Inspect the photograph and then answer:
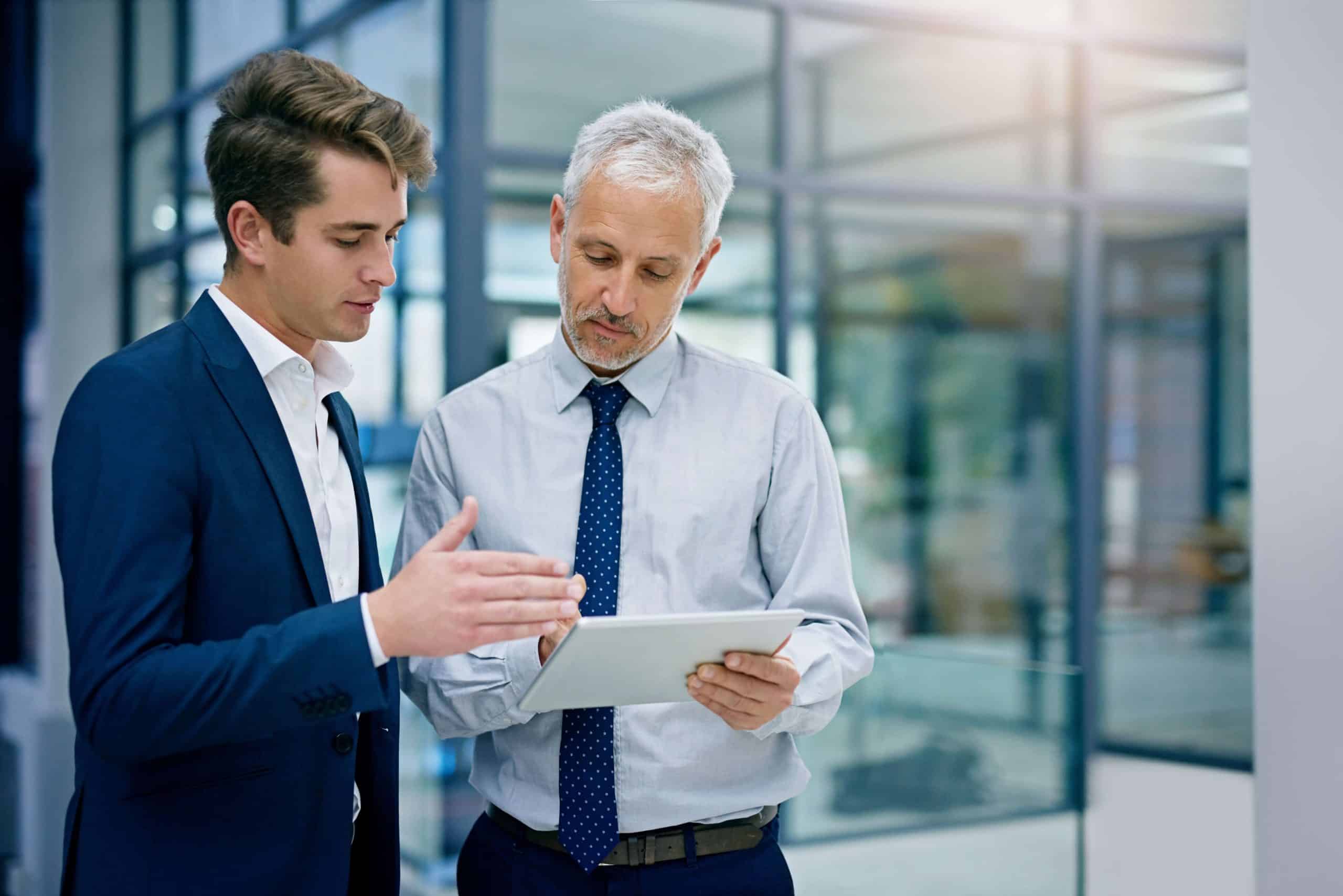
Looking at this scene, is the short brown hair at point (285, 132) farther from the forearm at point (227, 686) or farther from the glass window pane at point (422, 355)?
the glass window pane at point (422, 355)

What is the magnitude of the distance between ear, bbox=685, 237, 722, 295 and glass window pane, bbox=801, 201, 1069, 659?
407cm

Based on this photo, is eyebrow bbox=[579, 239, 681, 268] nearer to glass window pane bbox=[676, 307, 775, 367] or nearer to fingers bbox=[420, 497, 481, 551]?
fingers bbox=[420, 497, 481, 551]

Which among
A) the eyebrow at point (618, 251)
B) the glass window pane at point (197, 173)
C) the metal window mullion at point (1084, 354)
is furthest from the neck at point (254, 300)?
the metal window mullion at point (1084, 354)

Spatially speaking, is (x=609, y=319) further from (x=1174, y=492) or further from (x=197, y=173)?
(x=1174, y=492)

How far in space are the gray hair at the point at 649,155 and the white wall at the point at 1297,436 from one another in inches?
31.0

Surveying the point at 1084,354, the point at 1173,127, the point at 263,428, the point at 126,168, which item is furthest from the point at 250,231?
the point at 1173,127

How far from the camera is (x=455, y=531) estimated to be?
137cm

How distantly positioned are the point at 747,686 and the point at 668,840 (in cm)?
33

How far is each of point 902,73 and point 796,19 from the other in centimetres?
104

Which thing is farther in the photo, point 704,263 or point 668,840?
point 704,263

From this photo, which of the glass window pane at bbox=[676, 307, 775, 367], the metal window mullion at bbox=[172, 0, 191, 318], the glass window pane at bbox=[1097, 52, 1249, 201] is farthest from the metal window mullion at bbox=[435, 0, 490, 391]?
the glass window pane at bbox=[1097, 52, 1249, 201]

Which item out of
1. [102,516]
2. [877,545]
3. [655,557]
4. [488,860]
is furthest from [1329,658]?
[877,545]

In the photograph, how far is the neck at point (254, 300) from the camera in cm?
159

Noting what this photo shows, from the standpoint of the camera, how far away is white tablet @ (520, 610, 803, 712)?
4.41 ft
